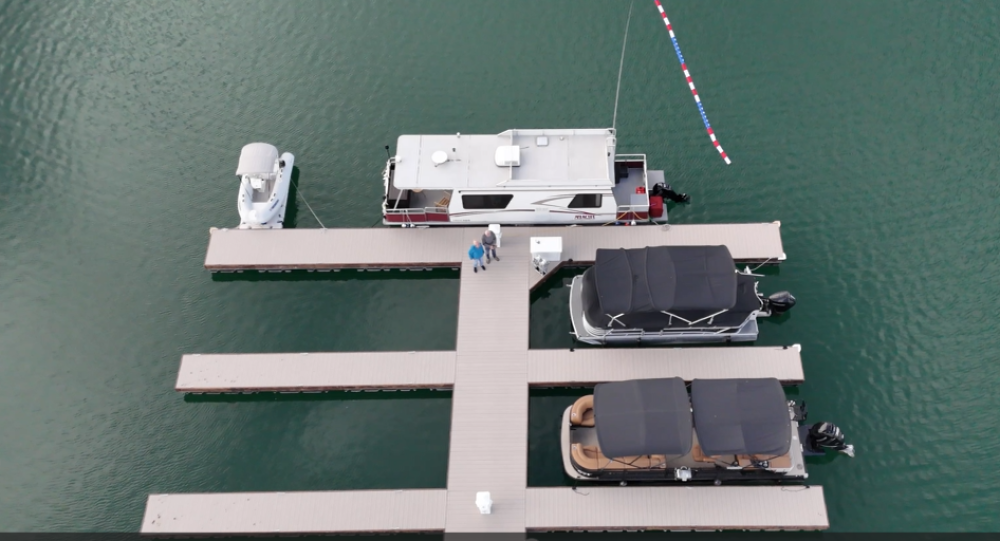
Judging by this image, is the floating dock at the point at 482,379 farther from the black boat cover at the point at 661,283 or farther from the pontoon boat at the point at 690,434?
the black boat cover at the point at 661,283

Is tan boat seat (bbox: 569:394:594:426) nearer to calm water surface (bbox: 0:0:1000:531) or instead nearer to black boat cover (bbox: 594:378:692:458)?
black boat cover (bbox: 594:378:692:458)

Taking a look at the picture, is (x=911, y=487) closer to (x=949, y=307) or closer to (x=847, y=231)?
(x=949, y=307)

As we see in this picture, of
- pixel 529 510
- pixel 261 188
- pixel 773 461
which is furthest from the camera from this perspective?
pixel 261 188

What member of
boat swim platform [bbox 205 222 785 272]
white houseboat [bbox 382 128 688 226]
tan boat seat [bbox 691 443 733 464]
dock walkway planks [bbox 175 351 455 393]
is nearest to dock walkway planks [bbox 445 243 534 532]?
dock walkway planks [bbox 175 351 455 393]

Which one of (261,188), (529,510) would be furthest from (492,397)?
(261,188)

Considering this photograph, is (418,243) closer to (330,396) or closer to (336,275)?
(336,275)

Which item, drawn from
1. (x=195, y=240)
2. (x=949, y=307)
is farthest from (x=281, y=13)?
(x=949, y=307)
